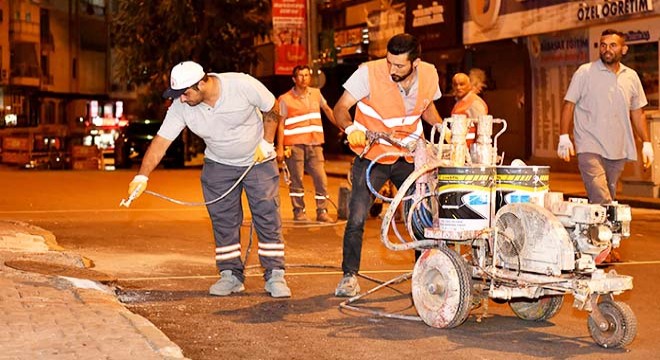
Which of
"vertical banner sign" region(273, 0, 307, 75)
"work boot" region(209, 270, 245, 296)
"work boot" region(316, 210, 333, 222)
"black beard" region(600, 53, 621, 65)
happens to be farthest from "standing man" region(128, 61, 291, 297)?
"vertical banner sign" region(273, 0, 307, 75)

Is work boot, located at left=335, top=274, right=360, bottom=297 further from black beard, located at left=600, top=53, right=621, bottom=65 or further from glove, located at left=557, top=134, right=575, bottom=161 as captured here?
black beard, located at left=600, top=53, right=621, bottom=65

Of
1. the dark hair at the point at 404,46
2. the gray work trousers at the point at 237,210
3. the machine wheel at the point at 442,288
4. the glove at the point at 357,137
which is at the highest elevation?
the dark hair at the point at 404,46

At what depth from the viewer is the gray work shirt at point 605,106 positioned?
1049cm

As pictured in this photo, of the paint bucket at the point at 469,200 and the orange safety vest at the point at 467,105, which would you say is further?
the orange safety vest at the point at 467,105

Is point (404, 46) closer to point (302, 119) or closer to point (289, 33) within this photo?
point (302, 119)

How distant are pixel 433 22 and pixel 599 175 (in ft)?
62.3

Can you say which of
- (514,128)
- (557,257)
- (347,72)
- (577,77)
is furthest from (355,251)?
(347,72)

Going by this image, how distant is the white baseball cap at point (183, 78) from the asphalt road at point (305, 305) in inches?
59.6

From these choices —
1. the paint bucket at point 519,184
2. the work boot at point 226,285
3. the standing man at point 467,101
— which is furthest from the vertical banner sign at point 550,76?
the paint bucket at point 519,184

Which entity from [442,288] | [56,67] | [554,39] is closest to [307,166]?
[442,288]

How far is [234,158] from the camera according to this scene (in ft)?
29.6

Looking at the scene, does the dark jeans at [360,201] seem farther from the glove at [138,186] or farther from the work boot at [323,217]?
the work boot at [323,217]

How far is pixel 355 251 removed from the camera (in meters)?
8.85

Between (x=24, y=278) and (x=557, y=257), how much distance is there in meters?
4.18
